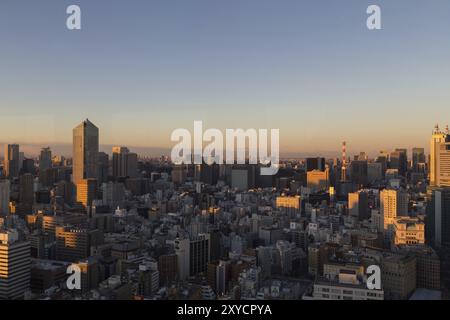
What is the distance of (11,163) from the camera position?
28.6ft

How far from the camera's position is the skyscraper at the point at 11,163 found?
7.52 metres

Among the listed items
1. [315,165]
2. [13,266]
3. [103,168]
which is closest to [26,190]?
[103,168]

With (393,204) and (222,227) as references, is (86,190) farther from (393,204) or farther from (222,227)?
(393,204)

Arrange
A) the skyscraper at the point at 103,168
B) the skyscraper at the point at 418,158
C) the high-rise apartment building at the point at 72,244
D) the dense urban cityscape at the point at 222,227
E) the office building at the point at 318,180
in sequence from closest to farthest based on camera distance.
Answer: the dense urban cityscape at the point at 222,227
the high-rise apartment building at the point at 72,244
the skyscraper at the point at 418,158
the office building at the point at 318,180
the skyscraper at the point at 103,168

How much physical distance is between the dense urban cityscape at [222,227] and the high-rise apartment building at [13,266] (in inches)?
0.6

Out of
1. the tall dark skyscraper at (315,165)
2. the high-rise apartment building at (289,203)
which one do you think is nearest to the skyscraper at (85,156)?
the high-rise apartment building at (289,203)

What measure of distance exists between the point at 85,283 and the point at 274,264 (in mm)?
2689

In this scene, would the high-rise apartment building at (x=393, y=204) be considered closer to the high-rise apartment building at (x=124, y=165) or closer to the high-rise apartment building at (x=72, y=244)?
the high-rise apartment building at (x=124, y=165)

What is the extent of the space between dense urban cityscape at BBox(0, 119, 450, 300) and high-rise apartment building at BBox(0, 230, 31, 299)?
0.02 m

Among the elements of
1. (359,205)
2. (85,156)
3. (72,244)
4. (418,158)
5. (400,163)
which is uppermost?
(85,156)

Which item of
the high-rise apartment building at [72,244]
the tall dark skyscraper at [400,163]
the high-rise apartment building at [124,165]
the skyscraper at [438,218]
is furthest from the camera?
the high-rise apartment building at [124,165]

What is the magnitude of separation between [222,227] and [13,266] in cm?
435
